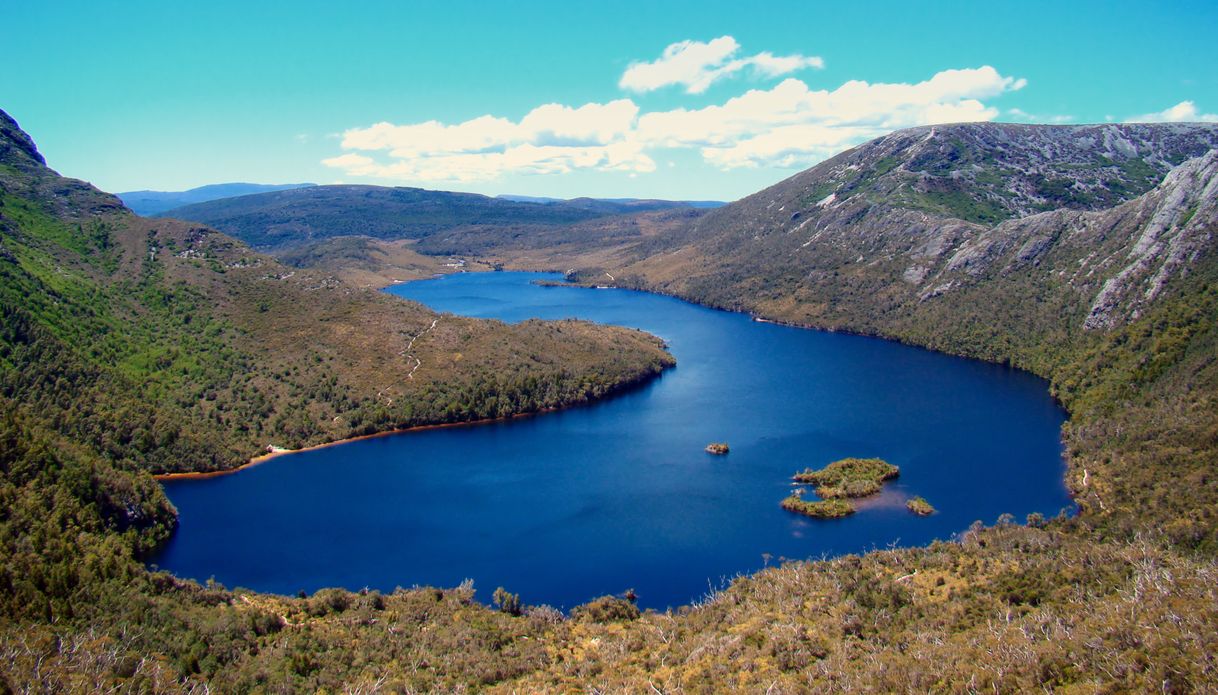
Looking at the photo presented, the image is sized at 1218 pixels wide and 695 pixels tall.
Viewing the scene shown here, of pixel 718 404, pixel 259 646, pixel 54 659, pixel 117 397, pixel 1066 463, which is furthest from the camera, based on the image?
pixel 718 404

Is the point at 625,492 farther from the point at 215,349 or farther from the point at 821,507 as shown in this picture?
the point at 215,349

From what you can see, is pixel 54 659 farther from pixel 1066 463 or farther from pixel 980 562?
pixel 1066 463

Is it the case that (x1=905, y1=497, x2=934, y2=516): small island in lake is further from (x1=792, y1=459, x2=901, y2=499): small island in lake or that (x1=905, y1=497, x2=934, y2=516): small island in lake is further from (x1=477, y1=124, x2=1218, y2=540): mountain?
(x1=477, y1=124, x2=1218, y2=540): mountain

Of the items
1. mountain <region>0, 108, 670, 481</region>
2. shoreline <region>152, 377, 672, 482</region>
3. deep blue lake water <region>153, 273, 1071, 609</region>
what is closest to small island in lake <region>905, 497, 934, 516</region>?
deep blue lake water <region>153, 273, 1071, 609</region>

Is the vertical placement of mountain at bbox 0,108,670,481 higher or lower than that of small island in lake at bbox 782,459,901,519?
higher

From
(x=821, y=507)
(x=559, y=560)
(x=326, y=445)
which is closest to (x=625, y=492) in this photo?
(x=559, y=560)

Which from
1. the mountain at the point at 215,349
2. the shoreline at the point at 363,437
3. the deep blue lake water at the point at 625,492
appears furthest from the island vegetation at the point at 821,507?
the mountain at the point at 215,349

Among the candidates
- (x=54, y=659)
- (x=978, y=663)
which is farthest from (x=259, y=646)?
(x=978, y=663)
